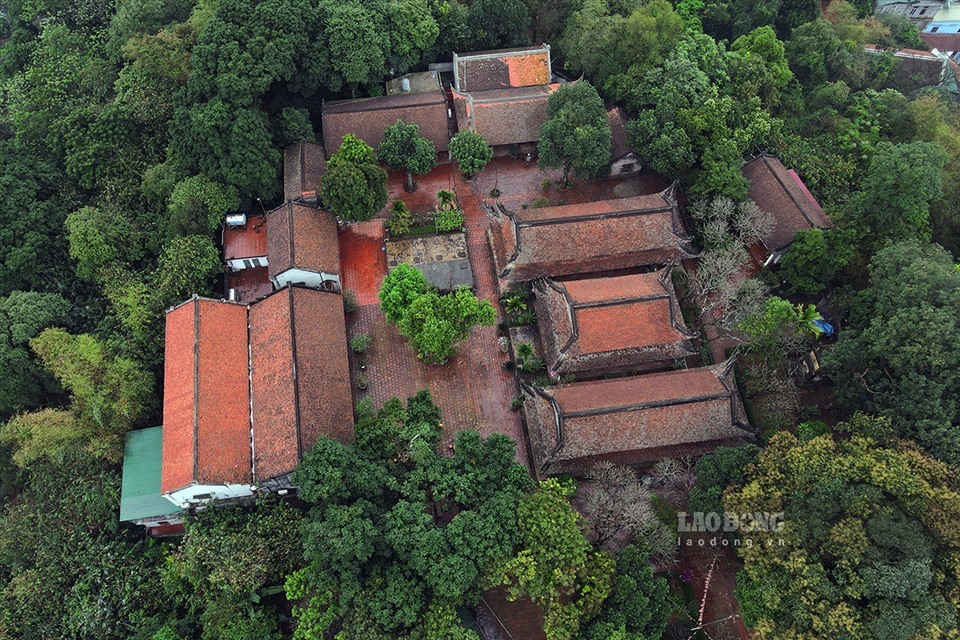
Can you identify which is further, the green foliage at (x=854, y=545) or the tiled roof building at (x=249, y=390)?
the tiled roof building at (x=249, y=390)

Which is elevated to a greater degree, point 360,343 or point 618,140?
point 618,140

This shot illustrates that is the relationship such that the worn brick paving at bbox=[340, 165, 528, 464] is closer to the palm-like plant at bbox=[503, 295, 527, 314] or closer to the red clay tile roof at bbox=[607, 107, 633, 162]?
the palm-like plant at bbox=[503, 295, 527, 314]

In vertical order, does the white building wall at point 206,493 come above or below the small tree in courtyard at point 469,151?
below

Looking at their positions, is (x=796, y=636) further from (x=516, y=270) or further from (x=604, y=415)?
(x=516, y=270)

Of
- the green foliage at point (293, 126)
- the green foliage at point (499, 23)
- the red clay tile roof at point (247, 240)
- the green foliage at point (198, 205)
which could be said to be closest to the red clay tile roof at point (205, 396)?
the red clay tile roof at point (247, 240)

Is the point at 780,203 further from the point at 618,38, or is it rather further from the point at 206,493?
the point at 206,493

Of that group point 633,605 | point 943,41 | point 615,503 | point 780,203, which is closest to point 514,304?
point 615,503

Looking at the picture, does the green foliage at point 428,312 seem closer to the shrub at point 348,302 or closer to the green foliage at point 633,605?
the shrub at point 348,302
